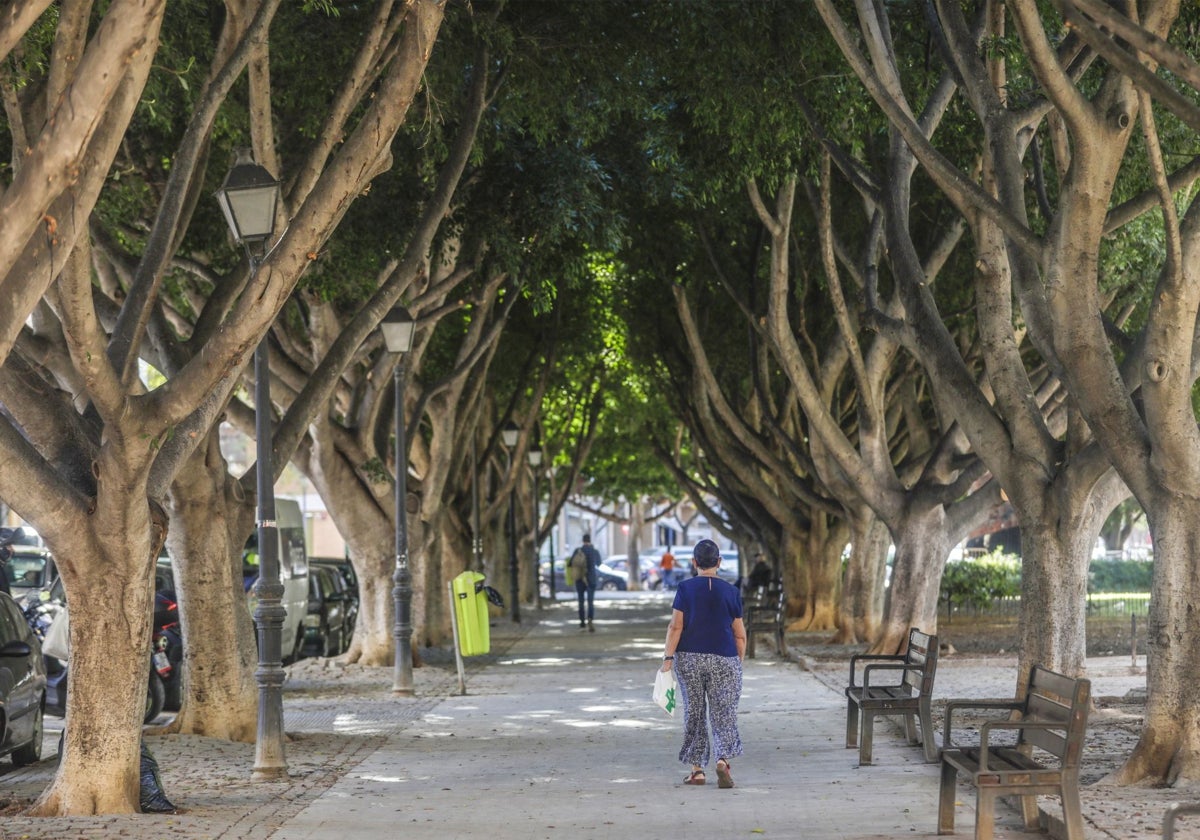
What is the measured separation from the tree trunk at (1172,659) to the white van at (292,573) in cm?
1419

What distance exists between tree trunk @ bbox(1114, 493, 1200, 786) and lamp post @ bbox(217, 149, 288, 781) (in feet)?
18.9

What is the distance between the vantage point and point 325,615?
2522 cm

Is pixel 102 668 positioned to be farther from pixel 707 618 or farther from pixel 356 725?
pixel 356 725

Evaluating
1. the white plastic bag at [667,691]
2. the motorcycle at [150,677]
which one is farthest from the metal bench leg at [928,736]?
the motorcycle at [150,677]

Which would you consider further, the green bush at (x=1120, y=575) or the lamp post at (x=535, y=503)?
the green bush at (x=1120, y=575)

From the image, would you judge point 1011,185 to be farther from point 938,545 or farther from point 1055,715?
point 938,545

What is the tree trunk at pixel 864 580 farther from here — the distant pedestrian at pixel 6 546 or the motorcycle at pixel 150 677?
the distant pedestrian at pixel 6 546

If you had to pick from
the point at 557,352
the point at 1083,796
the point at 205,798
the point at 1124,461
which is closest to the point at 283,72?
the point at 205,798

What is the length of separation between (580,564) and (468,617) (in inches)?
454

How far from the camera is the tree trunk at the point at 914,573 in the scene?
18.9m

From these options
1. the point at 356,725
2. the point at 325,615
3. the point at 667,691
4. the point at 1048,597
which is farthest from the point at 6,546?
the point at 1048,597

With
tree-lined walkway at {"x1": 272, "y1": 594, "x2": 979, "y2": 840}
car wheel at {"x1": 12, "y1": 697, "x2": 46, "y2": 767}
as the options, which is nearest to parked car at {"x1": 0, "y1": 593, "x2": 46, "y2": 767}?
car wheel at {"x1": 12, "y1": 697, "x2": 46, "y2": 767}

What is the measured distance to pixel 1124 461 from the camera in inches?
388

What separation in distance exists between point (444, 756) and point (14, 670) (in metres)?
3.35
